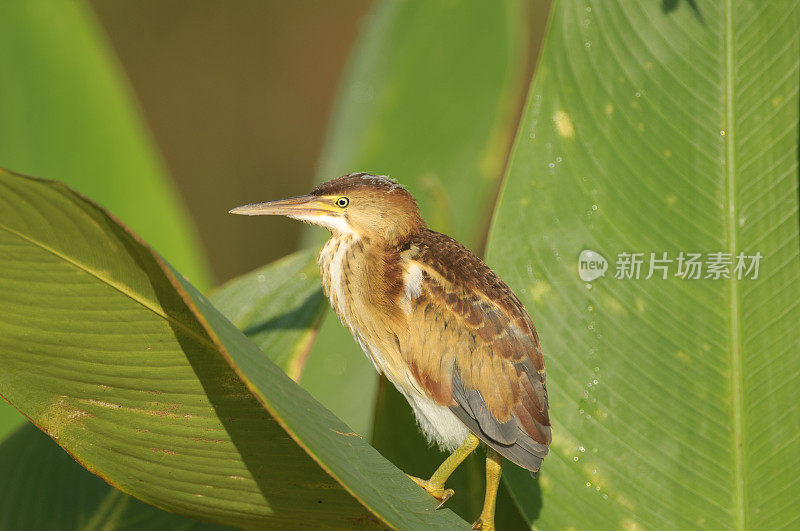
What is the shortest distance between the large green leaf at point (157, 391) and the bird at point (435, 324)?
282 millimetres

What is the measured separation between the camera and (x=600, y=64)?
1.32 meters

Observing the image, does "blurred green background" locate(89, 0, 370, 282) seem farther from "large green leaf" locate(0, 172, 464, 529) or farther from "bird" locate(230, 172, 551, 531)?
"large green leaf" locate(0, 172, 464, 529)

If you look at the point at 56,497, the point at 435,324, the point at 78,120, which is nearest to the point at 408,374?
the point at 435,324

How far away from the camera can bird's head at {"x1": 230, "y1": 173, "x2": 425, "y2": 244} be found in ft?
4.72

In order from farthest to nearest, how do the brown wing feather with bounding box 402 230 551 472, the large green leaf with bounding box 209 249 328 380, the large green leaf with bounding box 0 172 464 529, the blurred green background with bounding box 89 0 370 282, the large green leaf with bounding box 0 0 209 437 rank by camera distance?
the blurred green background with bounding box 89 0 370 282 → the large green leaf with bounding box 0 0 209 437 → the large green leaf with bounding box 209 249 328 380 → the brown wing feather with bounding box 402 230 551 472 → the large green leaf with bounding box 0 172 464 529

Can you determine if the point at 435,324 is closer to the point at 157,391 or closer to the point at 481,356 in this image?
the point at 481,356

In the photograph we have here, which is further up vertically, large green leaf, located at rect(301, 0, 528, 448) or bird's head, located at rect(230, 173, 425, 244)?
large green leaf, located at rect(301, 0, 528, 448)

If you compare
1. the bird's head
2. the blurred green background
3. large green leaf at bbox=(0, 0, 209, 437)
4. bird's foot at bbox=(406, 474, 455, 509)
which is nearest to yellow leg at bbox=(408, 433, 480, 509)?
bird's foot at bbox=(406, 474, 455, 509)

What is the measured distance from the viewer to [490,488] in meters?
1.32

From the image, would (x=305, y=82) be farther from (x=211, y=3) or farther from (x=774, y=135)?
(x=774, y=135)

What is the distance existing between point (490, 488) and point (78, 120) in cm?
135

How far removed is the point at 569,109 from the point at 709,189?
26cm

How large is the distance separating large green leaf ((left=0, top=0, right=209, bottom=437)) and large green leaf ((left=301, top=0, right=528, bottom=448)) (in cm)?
51

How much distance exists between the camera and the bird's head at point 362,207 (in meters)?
1.44
